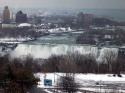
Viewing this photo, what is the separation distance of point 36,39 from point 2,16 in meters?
2.49

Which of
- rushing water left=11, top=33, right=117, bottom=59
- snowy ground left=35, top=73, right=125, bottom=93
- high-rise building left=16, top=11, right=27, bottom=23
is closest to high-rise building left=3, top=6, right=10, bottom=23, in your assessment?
high-rise building left=16, top=11, right=27, bottom=23

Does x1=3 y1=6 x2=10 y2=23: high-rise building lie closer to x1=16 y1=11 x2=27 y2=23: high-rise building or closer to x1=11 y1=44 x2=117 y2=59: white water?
x1=16 y1=11 x2=27 y2=23: high-rise building

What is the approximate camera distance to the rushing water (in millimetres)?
7988

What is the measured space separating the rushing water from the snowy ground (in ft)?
5.79

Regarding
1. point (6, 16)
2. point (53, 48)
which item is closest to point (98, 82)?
point (53, 48)

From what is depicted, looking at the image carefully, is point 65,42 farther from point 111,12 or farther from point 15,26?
point 111,12

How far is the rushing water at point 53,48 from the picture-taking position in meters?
7.99

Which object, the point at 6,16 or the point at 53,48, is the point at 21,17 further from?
the point at 53,48

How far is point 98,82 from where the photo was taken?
534 centimetres

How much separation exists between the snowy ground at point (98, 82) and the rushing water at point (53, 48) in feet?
5.79

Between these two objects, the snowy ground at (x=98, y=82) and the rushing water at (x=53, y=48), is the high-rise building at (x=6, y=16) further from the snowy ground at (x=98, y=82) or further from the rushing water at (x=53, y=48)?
the snowy ground at (x=98, y=82)

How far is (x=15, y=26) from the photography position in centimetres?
1146

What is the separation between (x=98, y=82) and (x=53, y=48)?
346cm

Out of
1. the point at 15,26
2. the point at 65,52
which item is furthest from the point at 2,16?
the point at 65,52
